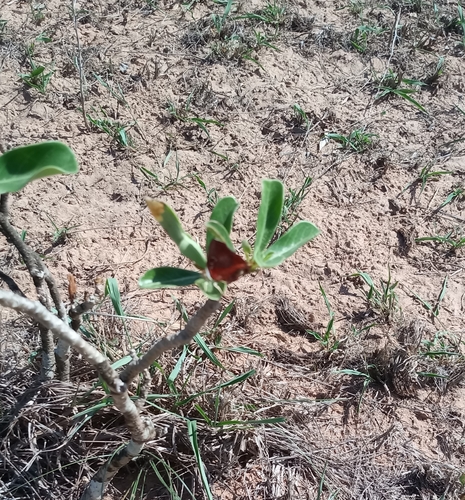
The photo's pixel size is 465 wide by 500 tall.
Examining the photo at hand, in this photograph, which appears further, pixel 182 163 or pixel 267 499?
pixel 182 163

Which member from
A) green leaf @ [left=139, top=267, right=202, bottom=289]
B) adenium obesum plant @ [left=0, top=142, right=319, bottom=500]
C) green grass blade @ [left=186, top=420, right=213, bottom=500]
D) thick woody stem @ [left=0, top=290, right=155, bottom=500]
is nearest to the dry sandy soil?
green grass blade @ [left=186, top=420, right=213, bottom=500]

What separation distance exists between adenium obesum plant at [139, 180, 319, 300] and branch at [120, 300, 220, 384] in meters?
0.05

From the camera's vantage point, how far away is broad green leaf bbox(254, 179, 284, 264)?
2.94 ft

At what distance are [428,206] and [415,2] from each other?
59.5 inches

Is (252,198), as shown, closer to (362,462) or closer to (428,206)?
(428,206)

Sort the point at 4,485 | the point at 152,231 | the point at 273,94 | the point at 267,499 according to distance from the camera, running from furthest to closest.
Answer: the point at 273,94 → the point at 152,231 → the point at 267,499 → the point at 4,485

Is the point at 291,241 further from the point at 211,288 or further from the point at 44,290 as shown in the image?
the point at 44,290

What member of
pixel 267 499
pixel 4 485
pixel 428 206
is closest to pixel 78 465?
pixel 4 485

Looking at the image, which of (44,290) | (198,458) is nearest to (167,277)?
(44,290)

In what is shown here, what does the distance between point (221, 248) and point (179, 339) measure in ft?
0.90

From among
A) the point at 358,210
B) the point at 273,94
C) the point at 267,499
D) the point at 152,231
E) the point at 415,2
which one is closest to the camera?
the point at 267,499

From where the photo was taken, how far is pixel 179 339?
971mm

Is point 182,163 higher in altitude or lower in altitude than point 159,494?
higher

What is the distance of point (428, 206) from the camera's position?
2521mm
